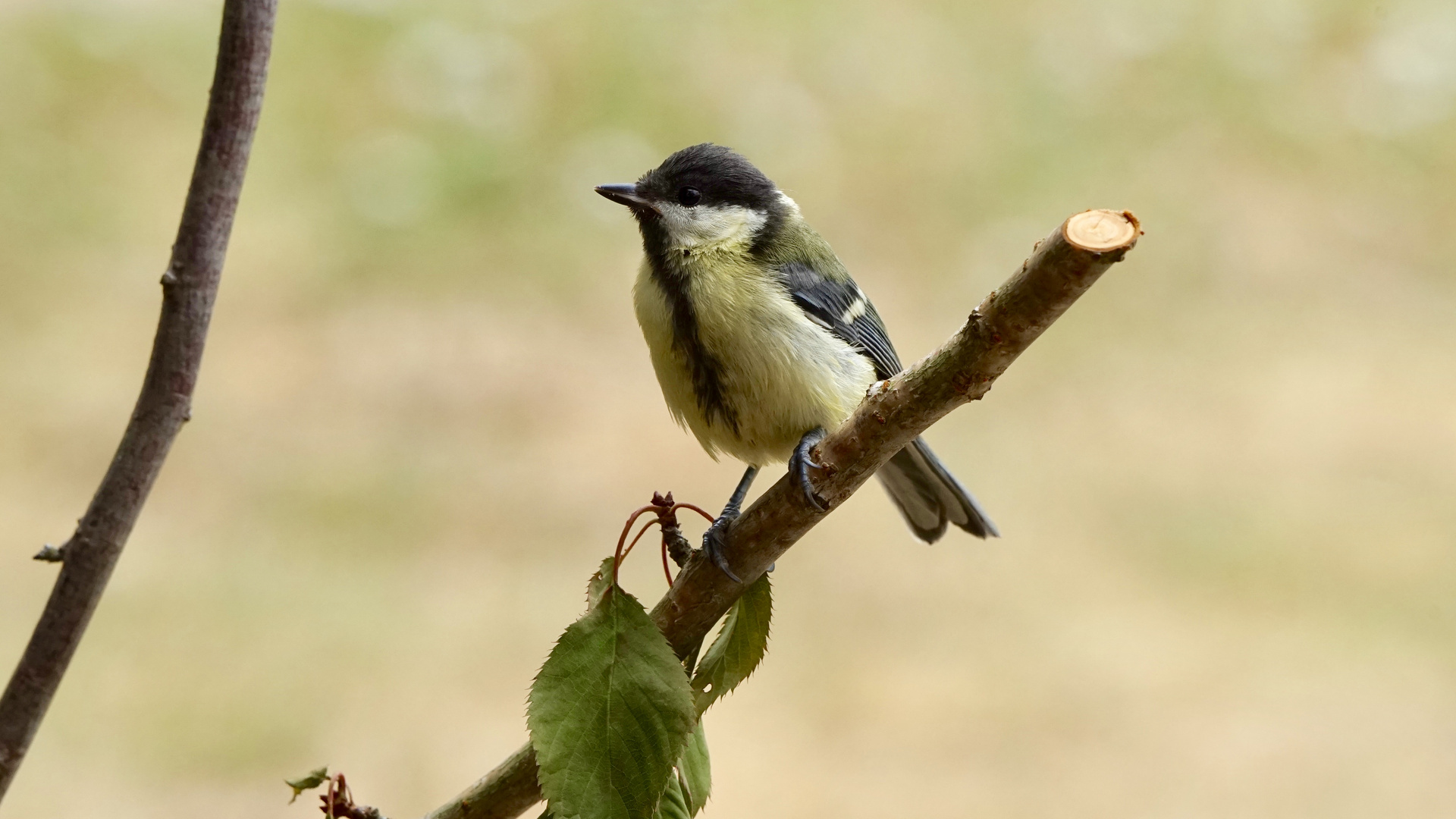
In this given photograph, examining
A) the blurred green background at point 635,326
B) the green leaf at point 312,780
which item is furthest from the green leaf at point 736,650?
the blurred green background at point 635,326

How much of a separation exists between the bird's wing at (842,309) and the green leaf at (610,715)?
842 millimetres

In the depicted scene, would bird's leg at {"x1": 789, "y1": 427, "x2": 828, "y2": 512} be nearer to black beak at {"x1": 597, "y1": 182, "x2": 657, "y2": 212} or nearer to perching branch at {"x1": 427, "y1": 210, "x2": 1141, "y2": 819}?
perching branch at {"x1": 427, "y1": 210, "x2": 1141, "y2": 819}

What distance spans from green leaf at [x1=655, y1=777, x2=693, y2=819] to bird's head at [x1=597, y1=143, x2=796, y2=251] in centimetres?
89

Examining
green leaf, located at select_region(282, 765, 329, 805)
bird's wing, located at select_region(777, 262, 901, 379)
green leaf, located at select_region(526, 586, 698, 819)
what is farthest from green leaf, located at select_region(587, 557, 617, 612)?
bird's wing, located at select_region(777, 262, 901, 379)

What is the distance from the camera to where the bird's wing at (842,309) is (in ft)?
6.18

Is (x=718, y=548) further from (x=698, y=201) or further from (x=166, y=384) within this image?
(x=698, y=201)

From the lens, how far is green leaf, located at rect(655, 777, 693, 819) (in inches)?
46.6

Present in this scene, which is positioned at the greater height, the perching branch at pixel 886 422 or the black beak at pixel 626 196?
the black beak at pixel 626 196

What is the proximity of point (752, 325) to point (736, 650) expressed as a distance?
0.66 meters

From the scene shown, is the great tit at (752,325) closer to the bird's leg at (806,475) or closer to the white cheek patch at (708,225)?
the white cheek patch at (708,225)

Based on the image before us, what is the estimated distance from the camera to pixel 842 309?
1.96m

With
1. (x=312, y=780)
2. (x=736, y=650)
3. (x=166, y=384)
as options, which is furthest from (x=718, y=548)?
(x=166, y=384)

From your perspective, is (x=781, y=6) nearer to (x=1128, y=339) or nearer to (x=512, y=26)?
(x=512, y=26)

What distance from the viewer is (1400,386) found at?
4.35m
